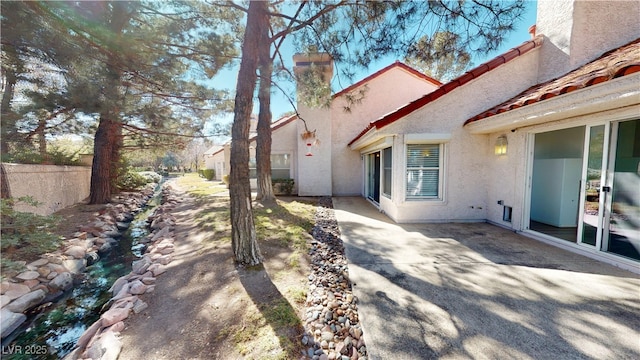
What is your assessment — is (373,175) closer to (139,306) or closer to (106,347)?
(139,306)

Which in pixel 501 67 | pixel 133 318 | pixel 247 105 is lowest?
pixel 133 318

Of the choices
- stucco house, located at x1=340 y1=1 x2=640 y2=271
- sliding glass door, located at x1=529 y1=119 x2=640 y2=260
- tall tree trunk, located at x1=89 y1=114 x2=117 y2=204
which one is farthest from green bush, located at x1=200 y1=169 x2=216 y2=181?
sliding glass door, located at x1=529 y1=119 x2=640 y2=260

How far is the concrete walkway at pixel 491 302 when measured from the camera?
100 inches

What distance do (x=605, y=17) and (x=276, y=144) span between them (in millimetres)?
13751

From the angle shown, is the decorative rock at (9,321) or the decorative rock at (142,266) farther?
the decorative rock at (142,266)

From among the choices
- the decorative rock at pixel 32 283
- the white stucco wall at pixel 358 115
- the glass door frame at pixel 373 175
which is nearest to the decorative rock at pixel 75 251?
the decorative rock at pixel 32 283

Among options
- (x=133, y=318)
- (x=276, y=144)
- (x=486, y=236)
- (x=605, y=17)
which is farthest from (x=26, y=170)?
(x=605, y=17)

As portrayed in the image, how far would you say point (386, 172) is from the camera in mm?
9094

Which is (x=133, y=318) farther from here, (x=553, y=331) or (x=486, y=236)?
(x=486, y=236)

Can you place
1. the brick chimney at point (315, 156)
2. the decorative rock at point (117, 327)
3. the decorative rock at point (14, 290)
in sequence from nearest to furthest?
the decorative rock at point (117, 327) → the decorative rock at point (14, 290) → the brick chimney at point (315, 156)

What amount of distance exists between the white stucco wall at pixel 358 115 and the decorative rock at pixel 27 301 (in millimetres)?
11718

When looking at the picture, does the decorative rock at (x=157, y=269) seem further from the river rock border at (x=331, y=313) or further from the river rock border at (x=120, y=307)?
the river rock border at (x=331, y=313)

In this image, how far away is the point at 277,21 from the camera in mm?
9086

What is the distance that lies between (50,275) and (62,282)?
1.04 ft
